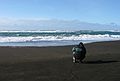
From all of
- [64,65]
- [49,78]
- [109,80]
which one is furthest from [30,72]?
[109,80]


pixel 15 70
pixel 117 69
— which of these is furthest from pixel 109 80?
pixel 15 70

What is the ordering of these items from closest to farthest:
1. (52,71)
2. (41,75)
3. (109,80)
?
1. (109,80)
2. (41,75)
3. (52,71)

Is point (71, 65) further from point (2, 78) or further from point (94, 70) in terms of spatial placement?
point (2, 78)

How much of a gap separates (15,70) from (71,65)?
3.09m

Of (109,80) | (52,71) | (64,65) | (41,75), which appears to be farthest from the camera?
(64,65)

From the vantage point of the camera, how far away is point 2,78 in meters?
11.5

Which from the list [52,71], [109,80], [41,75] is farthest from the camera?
[52,71]

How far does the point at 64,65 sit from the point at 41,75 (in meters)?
3.14

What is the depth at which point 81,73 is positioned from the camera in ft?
41.8

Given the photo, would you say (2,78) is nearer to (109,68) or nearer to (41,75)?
(41,75)

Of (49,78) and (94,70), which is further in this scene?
(94,70)

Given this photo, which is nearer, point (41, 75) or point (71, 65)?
point (41, 75)

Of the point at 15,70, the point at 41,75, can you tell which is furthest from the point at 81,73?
the point at 15,70

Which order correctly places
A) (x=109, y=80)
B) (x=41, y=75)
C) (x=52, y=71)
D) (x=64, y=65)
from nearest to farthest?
(x=109, y=80), (x=41, y=75), (x=52, y=71), (x=64, y=65)
